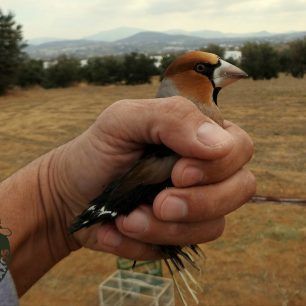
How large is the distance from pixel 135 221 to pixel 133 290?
553 cm

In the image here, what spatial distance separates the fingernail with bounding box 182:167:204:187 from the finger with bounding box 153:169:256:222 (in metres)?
0.07

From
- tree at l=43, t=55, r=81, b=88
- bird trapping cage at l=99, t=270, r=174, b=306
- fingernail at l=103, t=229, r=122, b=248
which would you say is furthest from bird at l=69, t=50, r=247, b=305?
tree at l=43, t=55, r=81, b=88

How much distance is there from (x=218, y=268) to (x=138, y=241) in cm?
679

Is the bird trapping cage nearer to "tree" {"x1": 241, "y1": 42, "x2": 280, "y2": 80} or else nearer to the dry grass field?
the dry grass field

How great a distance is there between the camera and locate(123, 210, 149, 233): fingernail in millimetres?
2186

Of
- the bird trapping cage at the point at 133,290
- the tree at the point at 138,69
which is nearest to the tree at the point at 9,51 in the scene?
the tree at the point at 138,69

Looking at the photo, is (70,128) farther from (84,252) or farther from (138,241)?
(138,241)

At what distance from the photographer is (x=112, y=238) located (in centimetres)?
241

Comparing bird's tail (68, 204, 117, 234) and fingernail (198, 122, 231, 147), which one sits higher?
fingernail (198, 122, 231, 147)

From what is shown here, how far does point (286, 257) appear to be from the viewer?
910cm

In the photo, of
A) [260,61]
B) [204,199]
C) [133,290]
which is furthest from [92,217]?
[260,61]

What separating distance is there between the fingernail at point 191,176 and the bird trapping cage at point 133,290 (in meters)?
5.31

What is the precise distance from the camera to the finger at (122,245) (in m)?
2.40

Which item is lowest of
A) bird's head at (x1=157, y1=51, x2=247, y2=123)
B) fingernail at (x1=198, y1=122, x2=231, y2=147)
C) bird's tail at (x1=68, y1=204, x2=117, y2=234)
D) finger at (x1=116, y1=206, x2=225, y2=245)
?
finger at (x1=116, y1=206, x2=225, y2=245)
